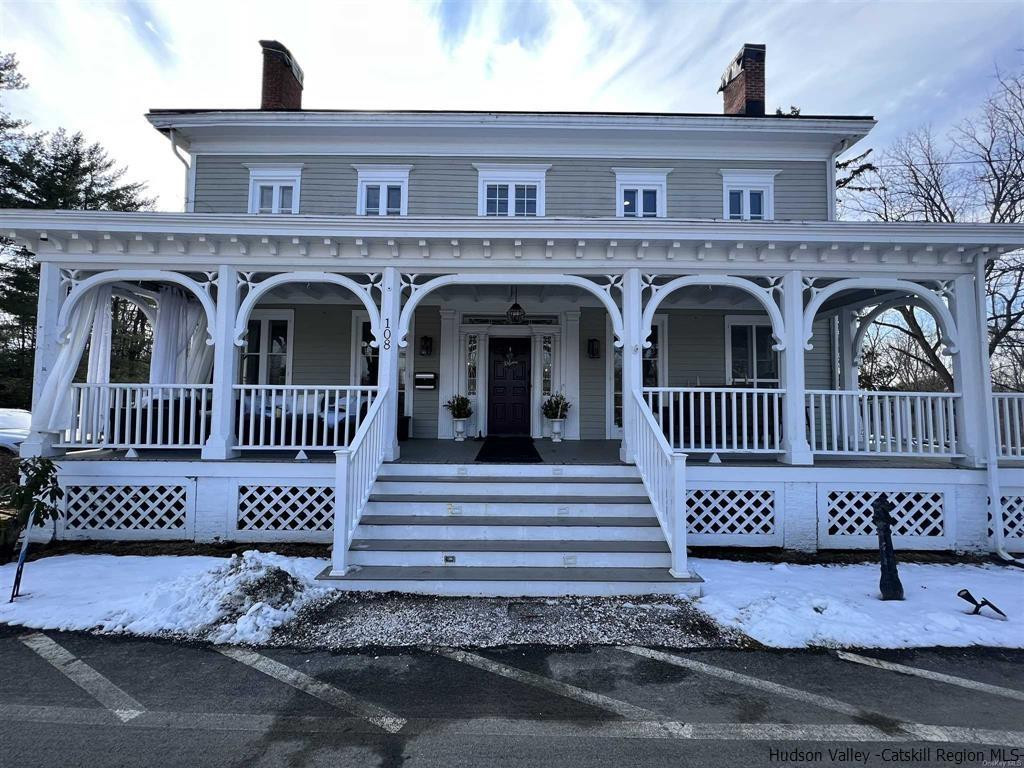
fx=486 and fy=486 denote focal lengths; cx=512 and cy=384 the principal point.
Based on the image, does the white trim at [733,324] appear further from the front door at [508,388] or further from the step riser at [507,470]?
the step riser at [507,470]

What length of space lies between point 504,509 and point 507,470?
67 centimetres

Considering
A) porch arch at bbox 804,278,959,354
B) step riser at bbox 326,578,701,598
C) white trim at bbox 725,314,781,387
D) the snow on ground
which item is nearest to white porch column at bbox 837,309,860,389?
white trim at bbox 725,314,781,387

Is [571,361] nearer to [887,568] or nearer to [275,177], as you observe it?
[887,568]

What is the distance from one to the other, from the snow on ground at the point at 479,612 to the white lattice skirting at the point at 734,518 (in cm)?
94

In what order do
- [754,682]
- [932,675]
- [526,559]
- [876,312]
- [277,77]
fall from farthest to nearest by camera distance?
[277,77], [876,312], [526,559], [932,675], [754,682]

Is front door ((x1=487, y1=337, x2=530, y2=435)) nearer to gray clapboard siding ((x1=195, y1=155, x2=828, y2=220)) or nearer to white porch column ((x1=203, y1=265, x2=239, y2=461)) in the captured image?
gray clapboard siding ((x1=195, y1=155, x2=828, y2=220))

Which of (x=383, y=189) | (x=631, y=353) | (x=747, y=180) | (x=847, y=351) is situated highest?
(x=747, y=180)

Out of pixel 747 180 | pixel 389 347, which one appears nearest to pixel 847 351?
pixel 747 180

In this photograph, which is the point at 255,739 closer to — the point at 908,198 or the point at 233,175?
the point at 233,175

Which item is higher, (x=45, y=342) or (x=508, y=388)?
(x=45, y=342)

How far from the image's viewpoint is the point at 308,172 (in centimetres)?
948

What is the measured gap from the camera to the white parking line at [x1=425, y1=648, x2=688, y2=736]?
112 inches

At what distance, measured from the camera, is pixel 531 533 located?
512 cm

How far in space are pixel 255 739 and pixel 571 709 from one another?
5.81 ft
